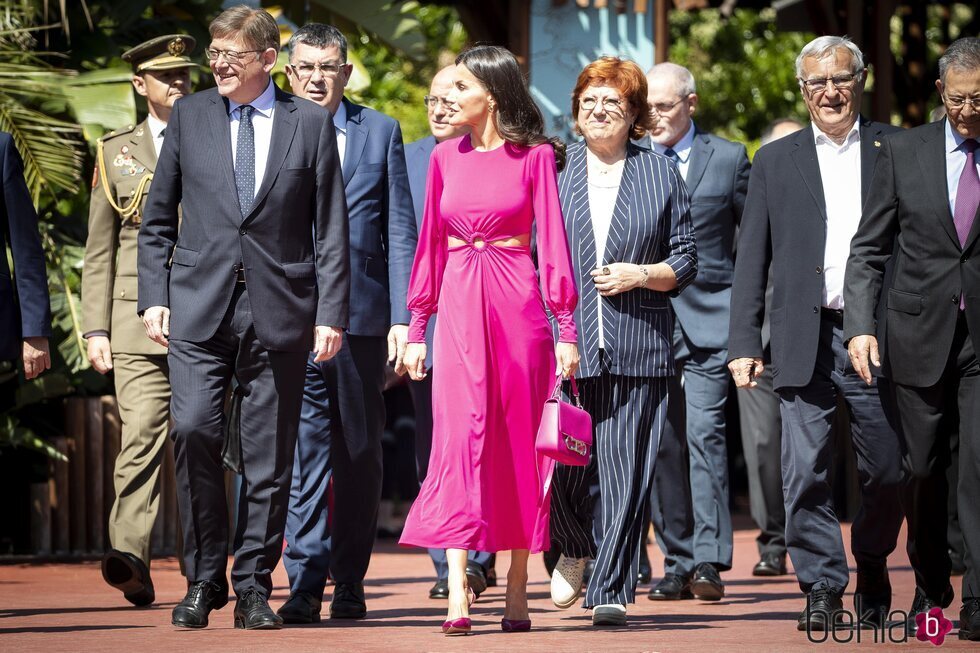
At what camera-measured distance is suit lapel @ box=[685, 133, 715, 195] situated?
8602 mm

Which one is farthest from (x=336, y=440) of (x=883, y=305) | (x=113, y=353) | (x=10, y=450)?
(x=10, y=450)

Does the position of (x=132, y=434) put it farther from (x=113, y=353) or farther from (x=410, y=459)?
(x=410, y=459)

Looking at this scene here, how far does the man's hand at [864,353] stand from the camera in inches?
245

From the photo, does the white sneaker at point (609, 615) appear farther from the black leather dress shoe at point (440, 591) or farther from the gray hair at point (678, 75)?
the gray hair at point (678, 75)

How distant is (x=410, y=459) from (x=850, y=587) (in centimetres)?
506

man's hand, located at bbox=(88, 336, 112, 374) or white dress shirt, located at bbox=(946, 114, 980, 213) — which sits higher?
white dress shirt, located at bbox=(946, 114, 980, 213)

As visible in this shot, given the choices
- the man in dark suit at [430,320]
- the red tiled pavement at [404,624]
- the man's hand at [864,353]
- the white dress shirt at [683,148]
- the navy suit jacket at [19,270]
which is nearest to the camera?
the red tiled pavement at [404,624]

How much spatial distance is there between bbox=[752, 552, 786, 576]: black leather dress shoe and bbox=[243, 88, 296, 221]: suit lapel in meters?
4.32

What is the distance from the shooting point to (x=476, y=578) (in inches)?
315

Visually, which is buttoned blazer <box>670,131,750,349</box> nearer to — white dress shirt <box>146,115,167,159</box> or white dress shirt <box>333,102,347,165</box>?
white dress shirt <box>333,102,347,165</box>

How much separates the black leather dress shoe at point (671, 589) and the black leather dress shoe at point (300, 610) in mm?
1884

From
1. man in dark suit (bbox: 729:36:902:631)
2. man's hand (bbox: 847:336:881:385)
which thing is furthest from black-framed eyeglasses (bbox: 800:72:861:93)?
man's hand (bbox: 847:336:881:385)

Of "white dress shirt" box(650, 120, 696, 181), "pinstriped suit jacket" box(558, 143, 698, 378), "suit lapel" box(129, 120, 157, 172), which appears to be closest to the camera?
"pinstriped suit jacket" box(558, 143, 698, 378)

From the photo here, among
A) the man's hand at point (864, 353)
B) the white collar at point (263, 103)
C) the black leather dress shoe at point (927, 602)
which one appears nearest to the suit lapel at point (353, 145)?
the white collar at point (263, 103)
